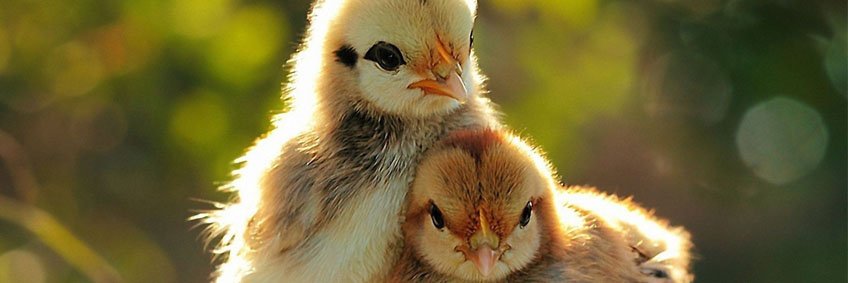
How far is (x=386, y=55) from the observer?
189 centimetres

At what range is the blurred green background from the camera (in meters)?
2.63

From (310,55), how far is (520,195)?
458 millimetres

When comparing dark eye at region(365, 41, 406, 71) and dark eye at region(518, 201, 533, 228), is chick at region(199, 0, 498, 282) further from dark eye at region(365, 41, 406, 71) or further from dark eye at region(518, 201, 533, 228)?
dark eye at region(518, 201, 533, 228)

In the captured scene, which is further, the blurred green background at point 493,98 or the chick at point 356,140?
the blurred green background at point 493,98

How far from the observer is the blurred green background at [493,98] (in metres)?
2.63

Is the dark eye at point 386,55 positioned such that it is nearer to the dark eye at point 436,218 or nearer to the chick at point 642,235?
the dark eye at point 436,218

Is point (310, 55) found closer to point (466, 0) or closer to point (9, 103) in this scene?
point (466, 0)

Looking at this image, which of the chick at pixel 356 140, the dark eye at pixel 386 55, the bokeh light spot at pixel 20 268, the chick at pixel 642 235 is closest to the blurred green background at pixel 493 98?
the bokeh light spot at pixel 20 268

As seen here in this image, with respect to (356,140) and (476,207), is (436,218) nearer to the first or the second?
(476,207)

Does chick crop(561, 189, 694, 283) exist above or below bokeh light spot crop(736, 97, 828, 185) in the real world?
below

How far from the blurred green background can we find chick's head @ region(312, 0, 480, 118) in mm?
624

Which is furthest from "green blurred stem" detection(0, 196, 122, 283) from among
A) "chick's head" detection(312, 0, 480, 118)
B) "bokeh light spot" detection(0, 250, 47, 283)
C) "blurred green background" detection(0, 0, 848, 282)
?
"chick's head" detection(312, 0, 480, 118)

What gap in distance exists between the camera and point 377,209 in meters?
1.84

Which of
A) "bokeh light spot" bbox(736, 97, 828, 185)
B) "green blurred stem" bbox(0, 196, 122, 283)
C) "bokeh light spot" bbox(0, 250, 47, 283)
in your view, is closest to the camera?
"green blurred stem" bbox(0, 196, 122, 283)
